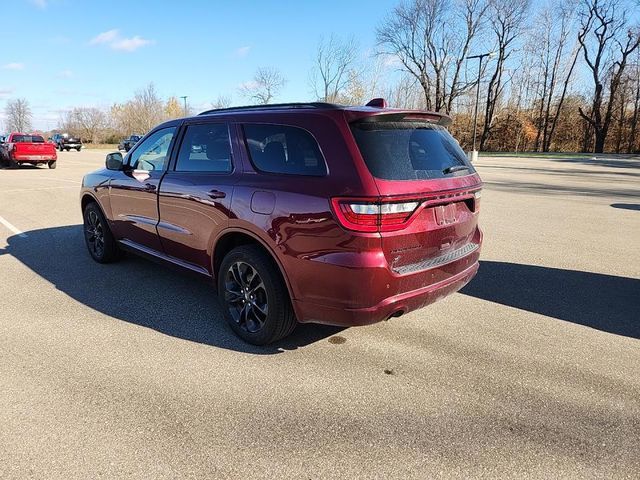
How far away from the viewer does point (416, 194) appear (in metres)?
2.94

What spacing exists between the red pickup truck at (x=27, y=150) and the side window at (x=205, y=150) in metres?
20.7

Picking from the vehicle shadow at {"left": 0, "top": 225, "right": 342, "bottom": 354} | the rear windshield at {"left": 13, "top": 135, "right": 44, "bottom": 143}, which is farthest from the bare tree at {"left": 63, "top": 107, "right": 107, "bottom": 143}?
the vehicle shadow at {"left": 0, "top": 225, "right": 342, "bottom": 354}

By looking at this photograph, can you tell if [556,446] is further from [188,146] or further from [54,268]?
[54,268]

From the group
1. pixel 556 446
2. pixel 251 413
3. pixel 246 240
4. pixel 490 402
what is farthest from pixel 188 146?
pixel 556 446

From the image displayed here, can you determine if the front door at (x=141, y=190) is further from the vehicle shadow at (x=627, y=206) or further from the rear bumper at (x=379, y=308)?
the vehicle shadow at (x=627, y=206)

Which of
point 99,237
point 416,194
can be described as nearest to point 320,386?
point 416,194

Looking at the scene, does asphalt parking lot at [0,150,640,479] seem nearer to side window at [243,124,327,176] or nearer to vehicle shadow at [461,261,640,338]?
vehicle shadow at [461,261,640,338]

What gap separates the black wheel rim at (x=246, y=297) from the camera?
135 inches

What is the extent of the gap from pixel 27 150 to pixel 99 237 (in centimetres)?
1900

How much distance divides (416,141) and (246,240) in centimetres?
147

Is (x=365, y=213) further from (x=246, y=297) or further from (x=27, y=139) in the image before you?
(x=27, y=139)

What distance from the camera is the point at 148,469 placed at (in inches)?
89.2

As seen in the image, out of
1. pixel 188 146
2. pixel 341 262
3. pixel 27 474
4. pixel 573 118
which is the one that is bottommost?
pixel 27 474

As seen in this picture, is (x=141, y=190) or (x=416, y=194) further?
(x=141, y=190)
